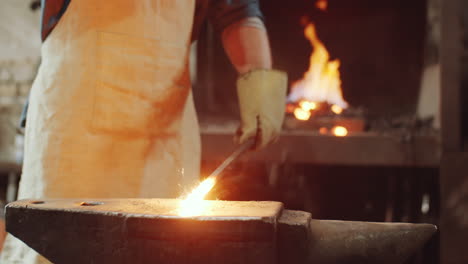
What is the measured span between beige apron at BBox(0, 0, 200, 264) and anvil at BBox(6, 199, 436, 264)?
0.37 metres

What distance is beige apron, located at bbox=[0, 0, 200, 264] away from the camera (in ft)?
3.64

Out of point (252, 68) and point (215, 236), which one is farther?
point (252, 68)

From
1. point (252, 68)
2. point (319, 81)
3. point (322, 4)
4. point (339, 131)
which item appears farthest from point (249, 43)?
point (322, 4)

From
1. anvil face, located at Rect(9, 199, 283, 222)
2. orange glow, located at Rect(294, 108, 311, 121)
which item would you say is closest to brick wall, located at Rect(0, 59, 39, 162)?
orange glow, located at Rect(294, 108, 311, 121)

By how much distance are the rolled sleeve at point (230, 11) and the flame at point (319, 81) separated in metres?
1.56

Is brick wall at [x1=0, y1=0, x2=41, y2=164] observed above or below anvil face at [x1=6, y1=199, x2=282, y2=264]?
above

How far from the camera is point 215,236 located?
64cm

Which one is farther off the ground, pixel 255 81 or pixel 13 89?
pixel 13 89

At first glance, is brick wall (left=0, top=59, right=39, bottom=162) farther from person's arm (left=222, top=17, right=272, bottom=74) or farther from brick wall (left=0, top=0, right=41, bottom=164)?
person's arm (left=222, top=17, right=272, bottom=74)

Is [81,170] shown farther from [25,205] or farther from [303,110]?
[303,110]

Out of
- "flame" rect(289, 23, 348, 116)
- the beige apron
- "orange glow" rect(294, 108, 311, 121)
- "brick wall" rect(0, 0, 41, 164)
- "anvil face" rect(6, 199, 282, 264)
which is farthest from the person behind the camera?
"flame" rect(289, 23, 348, 116)

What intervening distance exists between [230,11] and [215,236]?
104 centimetres

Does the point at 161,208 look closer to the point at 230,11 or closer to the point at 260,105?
the point at 260,105

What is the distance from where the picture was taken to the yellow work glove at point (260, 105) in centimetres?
150
